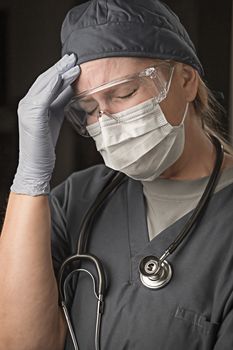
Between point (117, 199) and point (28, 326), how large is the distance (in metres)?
0.31

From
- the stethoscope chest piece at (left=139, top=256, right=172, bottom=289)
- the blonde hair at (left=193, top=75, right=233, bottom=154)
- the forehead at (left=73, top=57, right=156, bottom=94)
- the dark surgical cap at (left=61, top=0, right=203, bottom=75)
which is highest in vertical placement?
the dark surgical cap at (left=61, top=0, right=203, bottom=75)

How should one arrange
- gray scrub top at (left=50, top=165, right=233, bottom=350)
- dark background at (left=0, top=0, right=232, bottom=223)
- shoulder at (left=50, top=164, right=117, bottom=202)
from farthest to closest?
dark background at (left=0, top=0, right=232, bottom=223)
shoulder at (left=50, top=164, right=117, bottom=202)
gray scrub top at (left=50, top=165, right=233, bottom=350)

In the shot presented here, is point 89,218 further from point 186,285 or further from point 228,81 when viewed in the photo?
point 228,81

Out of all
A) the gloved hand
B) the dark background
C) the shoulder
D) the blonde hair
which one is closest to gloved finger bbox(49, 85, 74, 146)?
the gloved hand

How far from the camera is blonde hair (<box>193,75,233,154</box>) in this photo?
1233mm

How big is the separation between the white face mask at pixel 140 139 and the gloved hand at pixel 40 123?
0.09m

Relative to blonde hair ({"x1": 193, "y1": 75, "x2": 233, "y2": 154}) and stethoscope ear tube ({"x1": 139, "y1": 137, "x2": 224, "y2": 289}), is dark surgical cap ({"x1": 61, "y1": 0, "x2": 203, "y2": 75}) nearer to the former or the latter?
blonde hair ({"x1": 193, "y1": 75, "x2": 233, "y2": 154})

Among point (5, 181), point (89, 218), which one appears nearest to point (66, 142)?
point (5, 181)

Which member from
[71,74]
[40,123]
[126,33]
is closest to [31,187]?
[40,123]

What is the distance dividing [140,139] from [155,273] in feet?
0.81

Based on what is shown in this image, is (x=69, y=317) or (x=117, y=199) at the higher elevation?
(x=117, y=199)

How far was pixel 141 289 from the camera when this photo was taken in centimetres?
112

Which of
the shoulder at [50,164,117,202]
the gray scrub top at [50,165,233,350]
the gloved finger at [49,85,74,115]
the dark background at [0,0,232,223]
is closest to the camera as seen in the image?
the gray scrub top at [50,165,233,350]

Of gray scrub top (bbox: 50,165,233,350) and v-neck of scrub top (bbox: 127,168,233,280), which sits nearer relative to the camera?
gray scrub top (bbox: 50,165,233,350)
